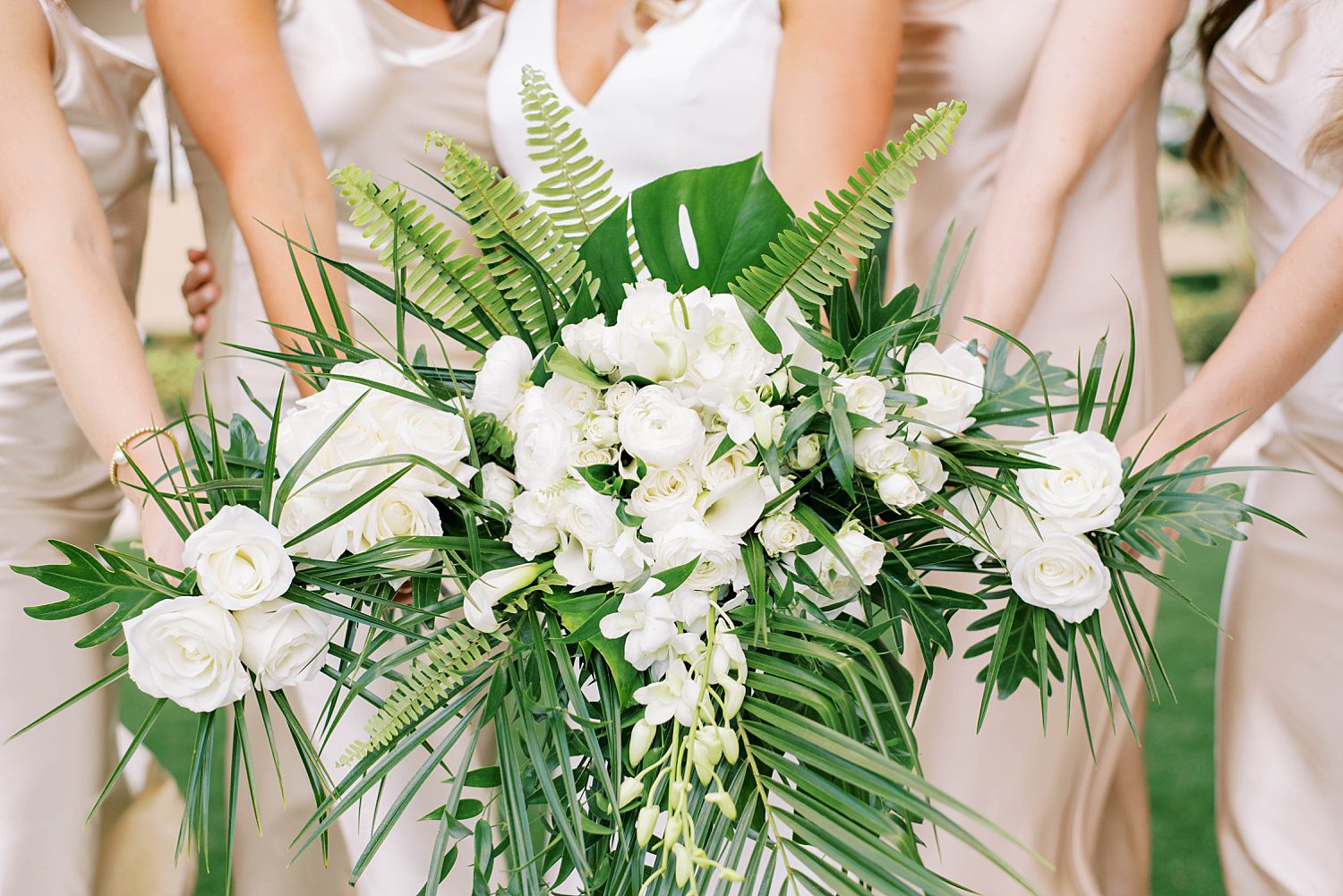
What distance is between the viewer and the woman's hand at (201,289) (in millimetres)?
1935

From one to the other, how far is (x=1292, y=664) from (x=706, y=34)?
1.28 meters

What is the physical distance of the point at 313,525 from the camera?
0.81 m

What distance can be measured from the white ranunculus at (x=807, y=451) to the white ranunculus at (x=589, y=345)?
0.15 m

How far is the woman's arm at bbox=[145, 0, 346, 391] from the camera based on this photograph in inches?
61.4

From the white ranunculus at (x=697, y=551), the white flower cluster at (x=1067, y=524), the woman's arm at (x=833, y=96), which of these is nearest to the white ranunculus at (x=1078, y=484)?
the white flower cluster at (x=1067, y=524)

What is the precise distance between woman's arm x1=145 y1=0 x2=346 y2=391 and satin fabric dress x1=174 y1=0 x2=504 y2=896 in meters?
0.16

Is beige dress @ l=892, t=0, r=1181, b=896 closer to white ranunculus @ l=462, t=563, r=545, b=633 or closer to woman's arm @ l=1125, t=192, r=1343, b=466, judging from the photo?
woman's arm @ l=1125, t=192, r=1343, b=466

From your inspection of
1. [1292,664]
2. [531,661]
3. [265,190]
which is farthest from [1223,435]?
[265,190]

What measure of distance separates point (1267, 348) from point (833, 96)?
644mm

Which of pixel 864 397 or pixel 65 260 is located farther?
pixel 65 260

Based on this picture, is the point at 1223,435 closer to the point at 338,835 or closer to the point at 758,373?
the point at 758,373

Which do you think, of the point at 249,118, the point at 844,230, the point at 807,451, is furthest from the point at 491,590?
the point at 249,118

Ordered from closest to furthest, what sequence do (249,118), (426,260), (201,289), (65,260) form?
(426,260) < (65,260) < (249,118) < (201,289)

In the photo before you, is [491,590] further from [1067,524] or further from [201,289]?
[201,289]
